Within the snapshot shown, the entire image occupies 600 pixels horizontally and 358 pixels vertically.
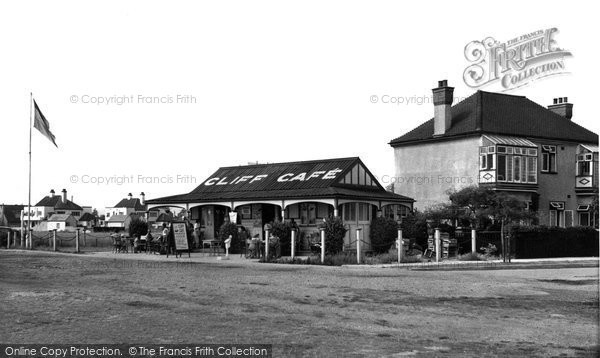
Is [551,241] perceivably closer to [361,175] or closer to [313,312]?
[361,175]

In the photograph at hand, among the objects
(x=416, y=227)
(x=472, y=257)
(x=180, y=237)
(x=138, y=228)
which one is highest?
(x=416, y=227)

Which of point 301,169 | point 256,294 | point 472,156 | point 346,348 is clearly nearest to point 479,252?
point 301,169

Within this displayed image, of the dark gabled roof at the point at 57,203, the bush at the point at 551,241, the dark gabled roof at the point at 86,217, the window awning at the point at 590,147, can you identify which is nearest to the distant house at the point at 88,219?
the dark gabled roof at the point at 86,217

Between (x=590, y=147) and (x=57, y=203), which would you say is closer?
Answer: (x=590, y=147)

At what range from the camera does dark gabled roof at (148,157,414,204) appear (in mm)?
35531

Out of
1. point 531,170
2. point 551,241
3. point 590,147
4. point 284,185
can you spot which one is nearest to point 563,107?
point 590,147

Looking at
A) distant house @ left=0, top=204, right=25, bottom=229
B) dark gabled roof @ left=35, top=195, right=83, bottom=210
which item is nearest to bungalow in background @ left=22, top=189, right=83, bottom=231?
dark gabled roof @ left=35, top=195, right=83, bottom=210

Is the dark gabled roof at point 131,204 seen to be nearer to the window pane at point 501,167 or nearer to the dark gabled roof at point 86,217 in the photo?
the dark gabled roof at point 86,217

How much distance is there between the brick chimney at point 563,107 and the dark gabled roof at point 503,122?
93.7 inches

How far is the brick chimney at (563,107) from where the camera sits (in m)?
53.9

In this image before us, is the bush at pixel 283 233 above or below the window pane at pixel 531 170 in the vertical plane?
below

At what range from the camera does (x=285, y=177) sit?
39.5m

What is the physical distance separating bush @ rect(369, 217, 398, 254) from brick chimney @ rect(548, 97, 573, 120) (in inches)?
1009

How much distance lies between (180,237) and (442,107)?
72.9ft
